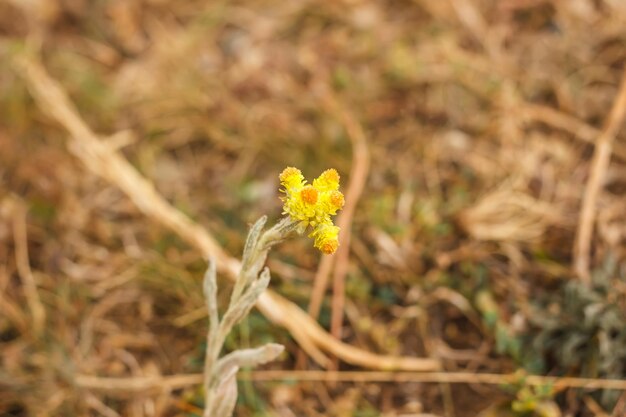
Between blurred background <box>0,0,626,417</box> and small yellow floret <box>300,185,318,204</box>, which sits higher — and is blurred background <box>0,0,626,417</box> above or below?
above

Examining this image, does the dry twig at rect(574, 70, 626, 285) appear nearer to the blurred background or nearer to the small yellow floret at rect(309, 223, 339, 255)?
the blurred background

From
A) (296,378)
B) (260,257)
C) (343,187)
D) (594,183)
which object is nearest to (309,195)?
(260,257)

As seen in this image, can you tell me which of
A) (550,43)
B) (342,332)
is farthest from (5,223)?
(550,43)

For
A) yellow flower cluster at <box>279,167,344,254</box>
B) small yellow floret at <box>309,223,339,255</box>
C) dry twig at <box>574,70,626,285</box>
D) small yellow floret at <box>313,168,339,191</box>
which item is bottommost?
small yellow floret at <box>309,223,339,255</box>

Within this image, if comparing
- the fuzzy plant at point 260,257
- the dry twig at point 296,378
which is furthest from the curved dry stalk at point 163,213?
the fuzzy plant at point 260,257

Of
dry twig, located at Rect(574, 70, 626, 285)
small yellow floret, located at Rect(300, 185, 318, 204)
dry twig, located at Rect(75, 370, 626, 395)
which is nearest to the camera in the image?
small yellow floret, located at Rect(300, 185, 318, 204)

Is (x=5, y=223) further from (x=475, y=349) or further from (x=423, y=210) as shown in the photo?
(x=475, y=349)

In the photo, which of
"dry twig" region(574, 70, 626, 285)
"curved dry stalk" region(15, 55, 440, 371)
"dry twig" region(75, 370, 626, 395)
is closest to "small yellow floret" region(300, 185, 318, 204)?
"curved dry stalk" region(15, 55, 440, 371)

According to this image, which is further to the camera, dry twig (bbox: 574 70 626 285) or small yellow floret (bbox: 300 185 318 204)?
dry twig (bbox: 574 70 626 285)
